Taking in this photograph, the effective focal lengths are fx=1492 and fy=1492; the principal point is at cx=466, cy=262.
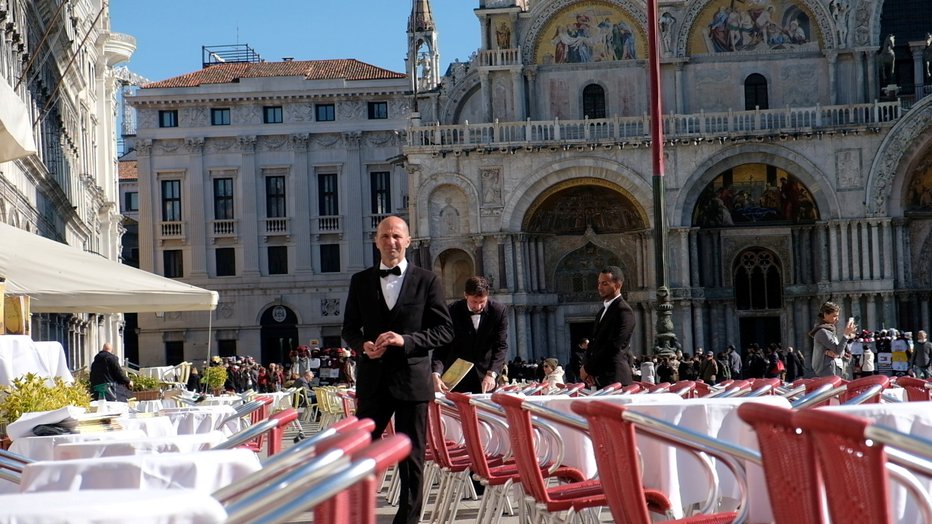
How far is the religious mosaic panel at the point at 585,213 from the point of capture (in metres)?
42.1

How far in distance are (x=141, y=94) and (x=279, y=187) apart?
6.15m

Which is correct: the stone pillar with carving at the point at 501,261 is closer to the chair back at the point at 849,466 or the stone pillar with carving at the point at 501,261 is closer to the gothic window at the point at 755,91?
the gothic window at the point at 755,91

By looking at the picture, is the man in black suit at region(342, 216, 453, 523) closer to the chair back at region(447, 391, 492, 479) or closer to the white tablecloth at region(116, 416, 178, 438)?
the chair back at region(447, 391, 492, 479)

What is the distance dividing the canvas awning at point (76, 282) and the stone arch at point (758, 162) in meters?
27.4

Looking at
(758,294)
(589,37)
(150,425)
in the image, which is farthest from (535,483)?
(589,37)

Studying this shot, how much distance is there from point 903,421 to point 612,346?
6.80 meters

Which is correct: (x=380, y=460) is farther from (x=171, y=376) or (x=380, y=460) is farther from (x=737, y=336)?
(x=737, y=336)

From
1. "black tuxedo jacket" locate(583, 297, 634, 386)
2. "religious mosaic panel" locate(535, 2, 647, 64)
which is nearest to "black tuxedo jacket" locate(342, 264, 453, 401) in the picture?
"black tuxedo jacket" locate(583, 297, 634, 386)

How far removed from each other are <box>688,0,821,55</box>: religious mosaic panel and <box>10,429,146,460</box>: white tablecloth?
36786mm

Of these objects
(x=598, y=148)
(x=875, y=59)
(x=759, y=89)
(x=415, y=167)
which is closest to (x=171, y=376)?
(x=415, y=167)

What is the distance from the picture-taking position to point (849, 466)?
352 cm

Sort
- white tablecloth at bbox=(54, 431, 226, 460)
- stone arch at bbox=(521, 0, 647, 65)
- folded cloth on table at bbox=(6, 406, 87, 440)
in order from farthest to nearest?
stone arch at bbox=(521, 0, 647, 65) < folded cloth on table at bbox=(6, 406, 87, 440) < white tablecloth at bbox=(54, 431, 226, 460)

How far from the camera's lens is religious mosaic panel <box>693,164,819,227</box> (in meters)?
41.1

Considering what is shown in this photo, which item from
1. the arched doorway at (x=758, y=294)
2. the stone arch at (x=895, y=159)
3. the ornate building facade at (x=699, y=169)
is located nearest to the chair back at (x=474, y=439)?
the ornate building facade at (x=699, y=169)
